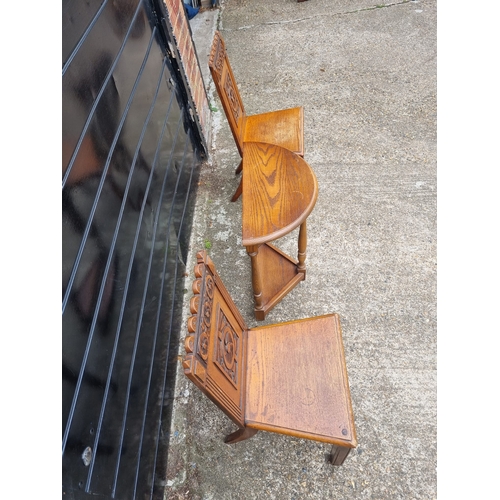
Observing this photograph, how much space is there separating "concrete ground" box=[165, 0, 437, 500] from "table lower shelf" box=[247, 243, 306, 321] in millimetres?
95

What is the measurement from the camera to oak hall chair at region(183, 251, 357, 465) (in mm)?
1280

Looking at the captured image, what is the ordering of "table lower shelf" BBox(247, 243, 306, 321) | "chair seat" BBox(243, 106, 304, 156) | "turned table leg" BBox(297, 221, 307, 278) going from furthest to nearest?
"chair seat" BBox(243, 106, 304, 156), "table lower shelf" BBox(247, 243, 306, 321), "turned table leg" BBox(297, 221, 307, 278)

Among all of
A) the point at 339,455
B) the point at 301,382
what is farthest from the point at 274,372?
the point at 339,455

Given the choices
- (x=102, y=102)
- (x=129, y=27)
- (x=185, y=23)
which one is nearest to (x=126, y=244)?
(x=102, y=102)

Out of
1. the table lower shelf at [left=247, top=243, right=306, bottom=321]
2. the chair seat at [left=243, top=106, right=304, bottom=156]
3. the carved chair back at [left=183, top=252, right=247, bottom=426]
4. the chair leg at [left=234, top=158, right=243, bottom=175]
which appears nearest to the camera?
the carved chair back at [left=183, top=252, right=247, bottom=426]

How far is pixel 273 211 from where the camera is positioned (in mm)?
1915

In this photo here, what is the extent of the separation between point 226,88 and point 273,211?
99 centimetres

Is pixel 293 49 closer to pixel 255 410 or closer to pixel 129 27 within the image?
pixel 129 27

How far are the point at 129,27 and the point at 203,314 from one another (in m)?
1.53

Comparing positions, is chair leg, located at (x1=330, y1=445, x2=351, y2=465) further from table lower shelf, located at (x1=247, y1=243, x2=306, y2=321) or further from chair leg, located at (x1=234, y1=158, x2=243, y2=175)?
chair leg, located at (x1=234, y1=158, x2=243, y2=175)

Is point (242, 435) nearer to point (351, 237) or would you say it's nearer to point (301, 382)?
point (301, 382)

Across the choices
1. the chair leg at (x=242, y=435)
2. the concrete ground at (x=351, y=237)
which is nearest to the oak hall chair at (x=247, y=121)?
the concrete ground at (x=351, y=237)

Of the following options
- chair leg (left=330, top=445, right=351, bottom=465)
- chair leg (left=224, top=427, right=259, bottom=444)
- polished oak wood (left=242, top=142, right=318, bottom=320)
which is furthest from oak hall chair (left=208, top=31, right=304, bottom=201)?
chair leg (left=330, top=445, right=351, bottom=465)

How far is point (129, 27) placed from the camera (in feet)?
5.99
